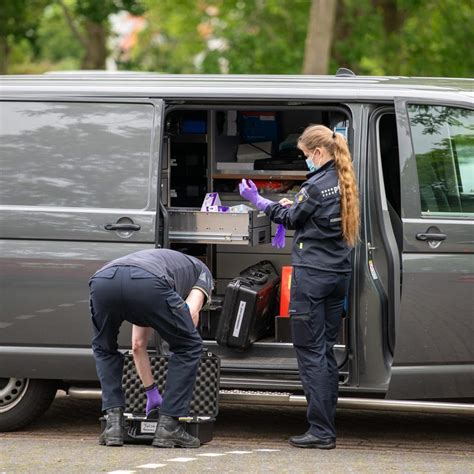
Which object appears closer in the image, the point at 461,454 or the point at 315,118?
the point at 461,454

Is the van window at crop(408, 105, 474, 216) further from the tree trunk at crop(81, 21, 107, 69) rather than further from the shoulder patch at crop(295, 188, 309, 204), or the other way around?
the tree trunk at crop(81, 21, 107, 69)

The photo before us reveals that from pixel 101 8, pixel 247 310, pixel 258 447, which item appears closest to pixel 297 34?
pixel 101 8

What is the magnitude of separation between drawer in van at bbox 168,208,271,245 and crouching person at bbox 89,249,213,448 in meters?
0.69

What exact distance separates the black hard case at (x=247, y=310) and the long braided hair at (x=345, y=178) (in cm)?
100

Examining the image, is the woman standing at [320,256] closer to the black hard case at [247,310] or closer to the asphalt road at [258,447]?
the asphalt road at [258,447]

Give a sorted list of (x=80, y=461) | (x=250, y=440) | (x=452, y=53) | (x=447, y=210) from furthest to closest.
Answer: (x=452, y=53) < (x=250, y=440) < (x=447, y=210) < (x=80, y=461)

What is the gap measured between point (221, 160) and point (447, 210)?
77.1 inches

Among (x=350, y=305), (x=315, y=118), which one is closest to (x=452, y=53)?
(x=315, y=118)

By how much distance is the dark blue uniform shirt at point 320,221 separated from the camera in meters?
6.94

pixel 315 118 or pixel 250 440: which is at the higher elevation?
pixel 315 118

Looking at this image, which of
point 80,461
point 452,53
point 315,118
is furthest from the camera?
point 452,53

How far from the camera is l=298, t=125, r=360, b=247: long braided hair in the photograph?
6902mm

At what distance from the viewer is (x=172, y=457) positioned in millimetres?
6574

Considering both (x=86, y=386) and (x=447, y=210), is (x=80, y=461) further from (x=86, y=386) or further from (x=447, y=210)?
(x=447, y=210)
